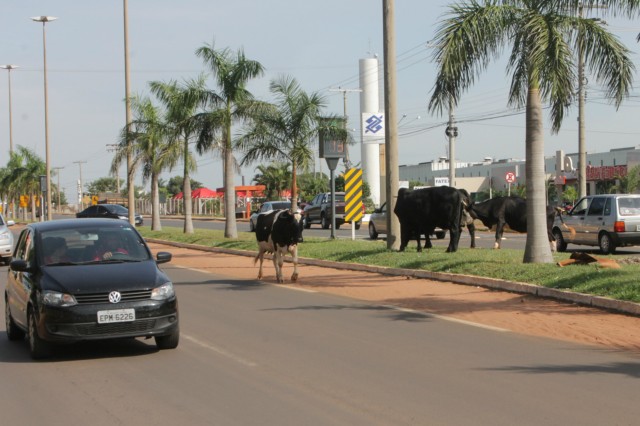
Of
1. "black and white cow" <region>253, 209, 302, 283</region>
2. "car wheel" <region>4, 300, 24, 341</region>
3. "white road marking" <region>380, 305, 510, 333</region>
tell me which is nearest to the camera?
"car wheel" <region>4, 300, 24, 341</region>

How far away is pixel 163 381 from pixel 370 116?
69.1 feet

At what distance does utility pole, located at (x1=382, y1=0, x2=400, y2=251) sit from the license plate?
47.3ft

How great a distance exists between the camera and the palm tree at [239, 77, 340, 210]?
1171 inches

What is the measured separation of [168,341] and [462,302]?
6197 mm

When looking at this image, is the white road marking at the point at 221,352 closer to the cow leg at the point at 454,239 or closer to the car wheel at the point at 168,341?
the car wheel at the point at 168,341

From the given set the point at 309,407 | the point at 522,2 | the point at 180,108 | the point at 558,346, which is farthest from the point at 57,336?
the point at 180,108

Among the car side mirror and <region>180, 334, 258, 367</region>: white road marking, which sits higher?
the car side mirror

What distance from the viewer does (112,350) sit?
36.5 ft

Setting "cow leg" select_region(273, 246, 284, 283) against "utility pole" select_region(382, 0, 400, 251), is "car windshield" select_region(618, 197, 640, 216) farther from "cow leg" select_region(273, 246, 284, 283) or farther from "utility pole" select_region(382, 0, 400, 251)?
"cow leg" select_region(273, 246, 284, 283)

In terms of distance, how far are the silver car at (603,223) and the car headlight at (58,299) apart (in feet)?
62.8

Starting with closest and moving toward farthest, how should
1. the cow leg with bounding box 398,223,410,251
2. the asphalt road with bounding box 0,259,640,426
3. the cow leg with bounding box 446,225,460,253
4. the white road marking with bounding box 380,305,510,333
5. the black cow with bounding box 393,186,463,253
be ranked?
1. the asphalt road with bounding box 0,259,640,426
2. the white road marking with bounding box 380,305,510,333
3. the cow leg with bounding box 446,225,460,253
4. the black cow with bounding box 393,186,463,253
5. the cow leg with bounding box 398,223,410,251

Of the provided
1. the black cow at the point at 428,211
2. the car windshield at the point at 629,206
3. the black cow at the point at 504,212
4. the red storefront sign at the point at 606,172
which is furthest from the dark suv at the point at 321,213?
the red storefront sign at the point at 606,172

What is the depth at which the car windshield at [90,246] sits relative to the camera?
11055 millimetres

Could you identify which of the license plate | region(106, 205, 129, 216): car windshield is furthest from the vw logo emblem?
region(106, 205, 129, 216): car windshield
